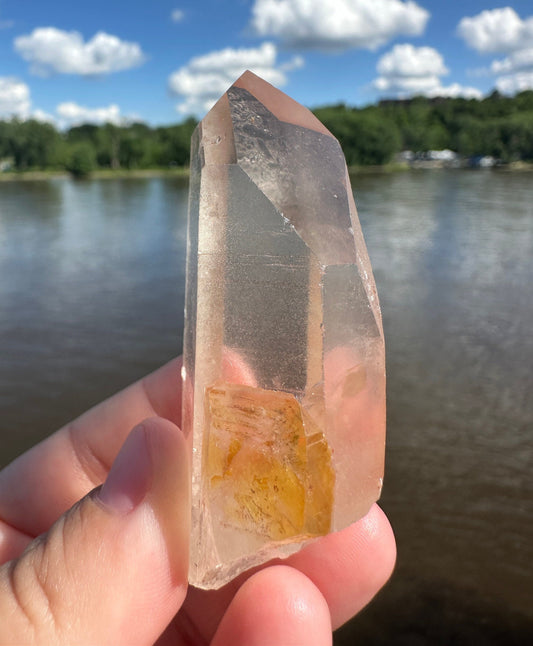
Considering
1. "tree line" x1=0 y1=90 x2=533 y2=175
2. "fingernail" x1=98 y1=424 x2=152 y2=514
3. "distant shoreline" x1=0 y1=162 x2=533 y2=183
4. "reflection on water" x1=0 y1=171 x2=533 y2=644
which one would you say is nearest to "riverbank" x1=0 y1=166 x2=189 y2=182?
"distant shoreline" x1=0 y1=162 x2=533 y2=183

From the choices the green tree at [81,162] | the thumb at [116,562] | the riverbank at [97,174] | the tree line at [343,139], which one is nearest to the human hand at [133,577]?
the thumb at [116,562]

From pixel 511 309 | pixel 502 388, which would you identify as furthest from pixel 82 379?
pixel 511 309

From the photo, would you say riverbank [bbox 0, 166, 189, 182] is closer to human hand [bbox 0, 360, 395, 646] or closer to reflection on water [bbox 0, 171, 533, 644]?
reflection on water [bbox 0, 171, 533, 644]

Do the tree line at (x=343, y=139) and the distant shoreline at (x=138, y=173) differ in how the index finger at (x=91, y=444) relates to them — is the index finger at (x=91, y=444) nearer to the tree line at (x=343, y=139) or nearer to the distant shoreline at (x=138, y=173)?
the tree line at (x=343, y=139)

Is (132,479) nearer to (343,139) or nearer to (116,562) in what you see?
(116,562)

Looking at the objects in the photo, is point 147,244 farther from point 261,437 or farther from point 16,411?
point 261,437
